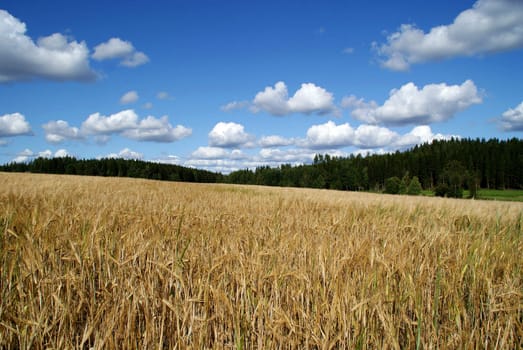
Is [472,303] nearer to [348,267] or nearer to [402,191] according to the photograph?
[348,267]

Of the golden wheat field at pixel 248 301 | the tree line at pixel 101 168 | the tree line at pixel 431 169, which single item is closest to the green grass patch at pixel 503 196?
the tree line at pixel 431 169

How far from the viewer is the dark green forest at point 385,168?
89.2m

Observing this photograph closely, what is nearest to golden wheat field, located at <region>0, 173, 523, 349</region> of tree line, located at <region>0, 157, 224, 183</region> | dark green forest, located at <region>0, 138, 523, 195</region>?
dark green forest, located at <region>0, 138, 523, 195</region>

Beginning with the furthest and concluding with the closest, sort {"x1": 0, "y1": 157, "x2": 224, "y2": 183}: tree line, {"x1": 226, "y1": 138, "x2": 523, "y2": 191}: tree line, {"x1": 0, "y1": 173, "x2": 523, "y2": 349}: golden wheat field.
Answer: {"x1": 0, "y1": 157, "x2": 224, "y2": 183}: tree line → {"x1": 226, "y1": 138, "x2": 523, "y2": 191}: tree line → {"x1": 0, "y1": 173, "x2": 523, "y2": 349}: golden wheat field

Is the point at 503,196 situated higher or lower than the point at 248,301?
lower

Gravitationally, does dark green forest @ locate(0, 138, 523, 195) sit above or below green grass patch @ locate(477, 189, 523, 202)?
above

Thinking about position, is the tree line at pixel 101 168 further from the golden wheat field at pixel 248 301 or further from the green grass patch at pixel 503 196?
the golden wheat field at pixel 248 301

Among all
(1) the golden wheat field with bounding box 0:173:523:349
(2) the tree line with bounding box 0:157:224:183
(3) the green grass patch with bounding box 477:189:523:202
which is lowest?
(3) the green grass patch with bounding box 477:189:523:202

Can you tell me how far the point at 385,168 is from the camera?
10269 cm

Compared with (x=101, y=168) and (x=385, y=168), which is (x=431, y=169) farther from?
(x=101, y=168)

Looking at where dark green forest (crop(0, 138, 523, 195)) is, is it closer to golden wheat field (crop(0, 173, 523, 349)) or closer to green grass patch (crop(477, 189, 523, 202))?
green grass patch (crop(477, 189, 523, 202))

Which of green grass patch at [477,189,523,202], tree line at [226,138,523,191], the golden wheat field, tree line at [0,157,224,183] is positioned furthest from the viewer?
tree line at [0,157,224,183]

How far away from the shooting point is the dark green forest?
8925 cm

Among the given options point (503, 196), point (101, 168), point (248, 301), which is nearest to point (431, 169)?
point (503, 196)
